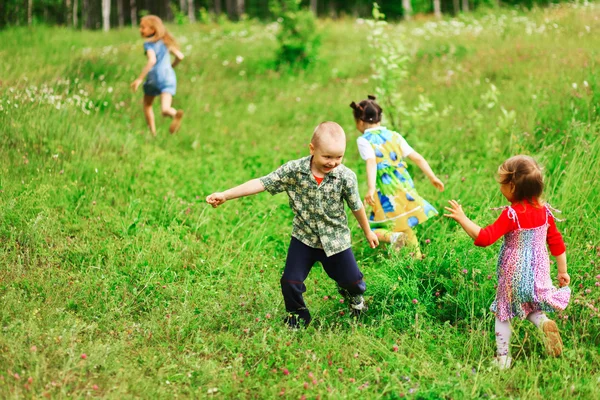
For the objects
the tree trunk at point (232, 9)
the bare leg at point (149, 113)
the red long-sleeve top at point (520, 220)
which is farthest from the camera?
the tree trunk at point (232, 9)

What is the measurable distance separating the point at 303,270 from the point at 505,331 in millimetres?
1422

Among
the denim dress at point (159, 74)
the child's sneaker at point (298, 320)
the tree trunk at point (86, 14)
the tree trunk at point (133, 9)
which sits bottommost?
the child's sneaker at point (298, 320)

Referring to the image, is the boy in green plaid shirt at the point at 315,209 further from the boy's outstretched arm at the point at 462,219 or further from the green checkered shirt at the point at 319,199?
the boy's outstretched arm at the point at 462,219

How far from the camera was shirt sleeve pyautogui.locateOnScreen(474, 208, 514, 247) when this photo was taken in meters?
3.60

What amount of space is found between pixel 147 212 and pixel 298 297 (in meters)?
2.26

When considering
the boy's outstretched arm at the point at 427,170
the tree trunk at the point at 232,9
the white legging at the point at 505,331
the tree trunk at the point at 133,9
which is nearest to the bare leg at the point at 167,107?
the boy's outstretched arm at the point at 427,170

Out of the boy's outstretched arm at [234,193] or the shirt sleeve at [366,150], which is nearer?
the boy's outstretched arm at [234,193]

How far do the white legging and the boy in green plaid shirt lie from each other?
1.01 m

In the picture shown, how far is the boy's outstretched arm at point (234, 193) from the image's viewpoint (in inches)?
154

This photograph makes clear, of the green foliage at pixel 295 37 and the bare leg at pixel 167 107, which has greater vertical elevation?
the green foliage at pixel 295 37

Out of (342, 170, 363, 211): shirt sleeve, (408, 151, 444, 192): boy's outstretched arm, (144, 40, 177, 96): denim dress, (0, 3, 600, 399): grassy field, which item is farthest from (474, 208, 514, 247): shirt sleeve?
(144, 40, 177, 96): denim dress

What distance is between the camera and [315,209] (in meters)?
3.99

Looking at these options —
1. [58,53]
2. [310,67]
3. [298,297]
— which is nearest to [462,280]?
[298,297]

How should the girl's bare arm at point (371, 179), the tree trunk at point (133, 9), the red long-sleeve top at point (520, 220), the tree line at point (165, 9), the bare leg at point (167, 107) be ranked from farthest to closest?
the tree trunk at point (133, 9)
the tree line at point (165, 9)
the bare leg at point (167, 107)
the girl's bare arm at point (371, 179)
the red long-sleeve top at point (520, 220)
